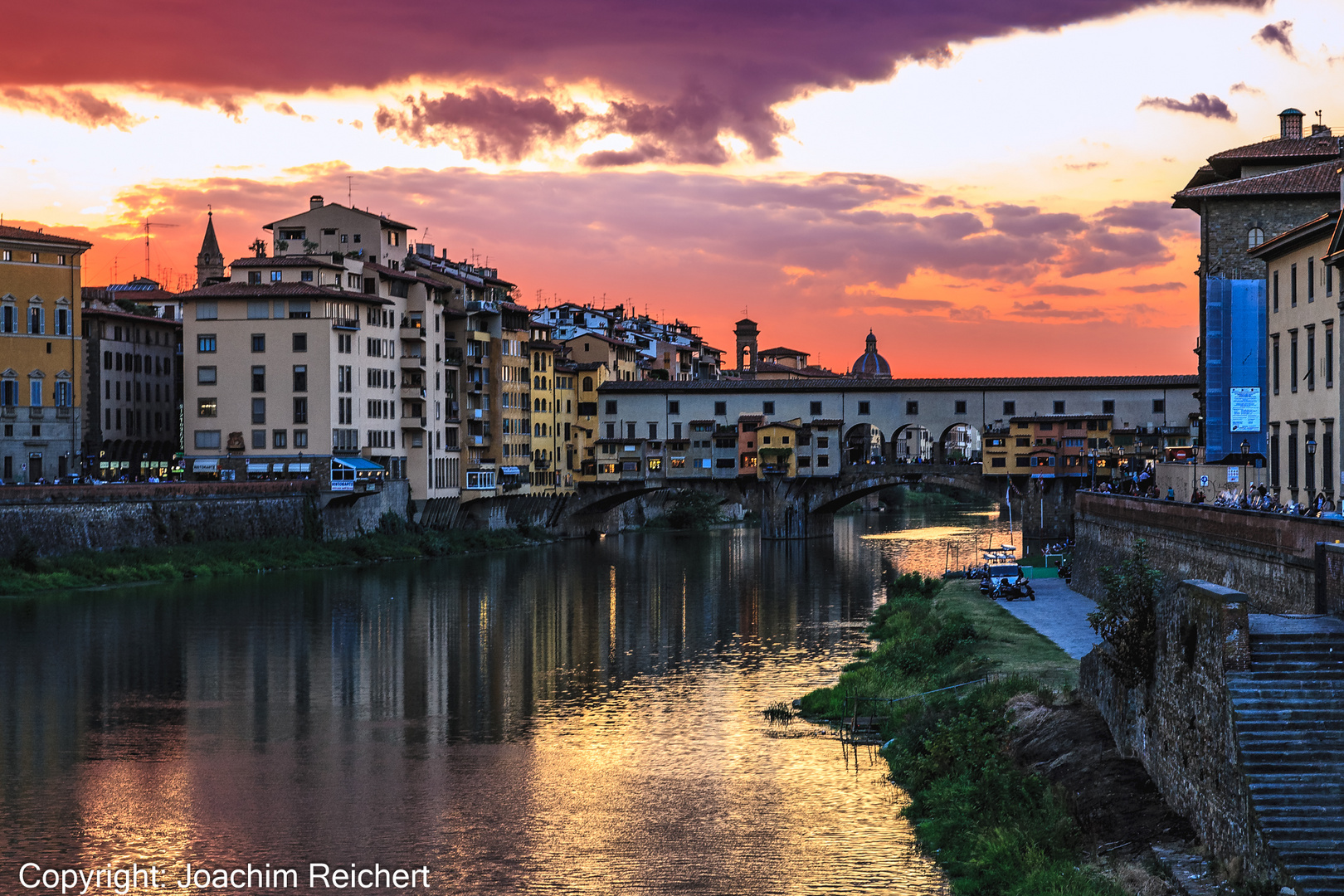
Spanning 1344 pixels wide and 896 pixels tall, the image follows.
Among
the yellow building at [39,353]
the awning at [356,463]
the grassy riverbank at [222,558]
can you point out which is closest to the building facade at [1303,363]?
the grassy riverbank at [222,558]

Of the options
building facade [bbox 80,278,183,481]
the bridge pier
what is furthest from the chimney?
building facade [bbox 80,278,183,481]

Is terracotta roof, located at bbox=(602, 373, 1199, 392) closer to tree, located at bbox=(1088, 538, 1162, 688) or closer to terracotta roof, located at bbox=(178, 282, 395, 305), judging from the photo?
terracotta roof, located at bbox=(178, 282, 395, 305)

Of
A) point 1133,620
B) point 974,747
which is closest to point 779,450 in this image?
point 974,747

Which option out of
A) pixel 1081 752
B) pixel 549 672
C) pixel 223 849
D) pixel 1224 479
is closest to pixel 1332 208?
pixel 1224 479

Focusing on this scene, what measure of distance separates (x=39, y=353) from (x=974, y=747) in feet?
210

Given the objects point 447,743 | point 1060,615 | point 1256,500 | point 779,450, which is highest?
point 779,450

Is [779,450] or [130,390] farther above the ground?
[130,390]

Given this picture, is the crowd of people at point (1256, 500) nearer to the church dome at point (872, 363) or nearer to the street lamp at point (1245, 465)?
the street lamp at point (1245, 465)

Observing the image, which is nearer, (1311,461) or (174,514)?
(1311,461)

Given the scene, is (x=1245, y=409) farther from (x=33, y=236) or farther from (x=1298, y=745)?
(x=33, y=236)

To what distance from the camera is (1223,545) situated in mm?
36000

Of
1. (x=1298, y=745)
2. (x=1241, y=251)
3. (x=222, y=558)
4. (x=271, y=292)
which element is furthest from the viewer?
(x=271, y=292)

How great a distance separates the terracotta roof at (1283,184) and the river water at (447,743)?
21397 millimetres

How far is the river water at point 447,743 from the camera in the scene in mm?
24922
